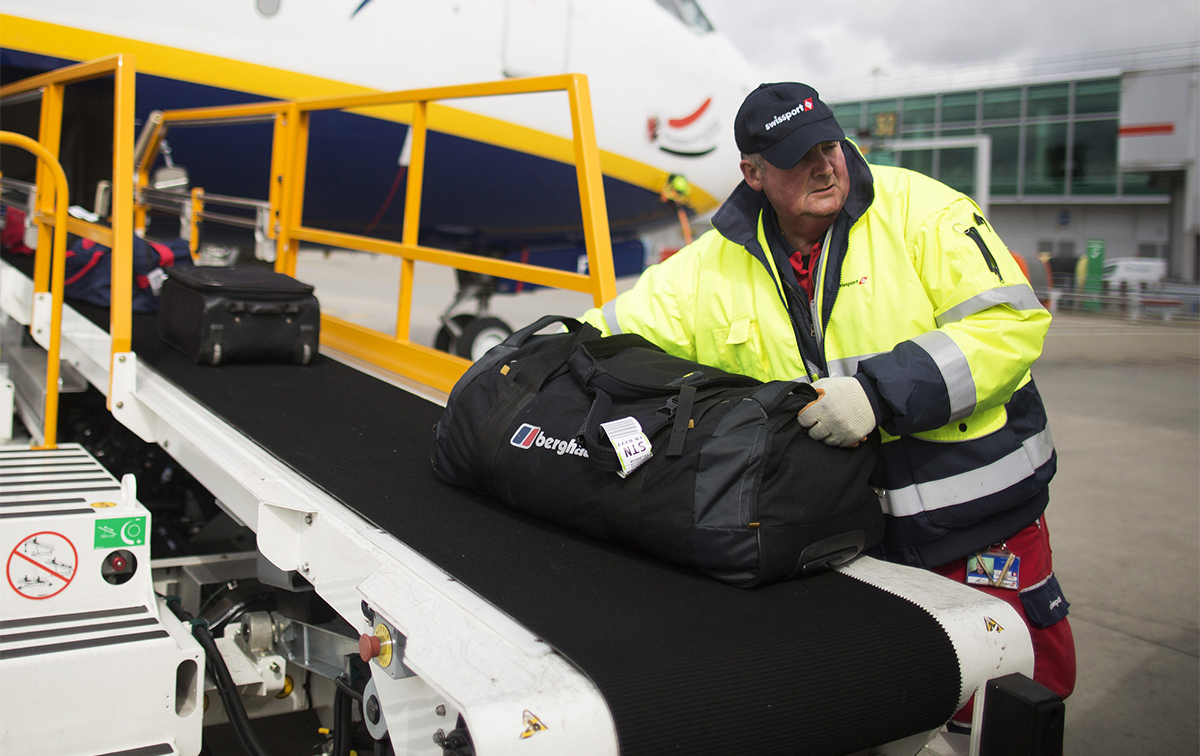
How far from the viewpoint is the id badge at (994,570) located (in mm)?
1954

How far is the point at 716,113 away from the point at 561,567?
20.6 ft

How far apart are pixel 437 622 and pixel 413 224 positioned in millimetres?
2587

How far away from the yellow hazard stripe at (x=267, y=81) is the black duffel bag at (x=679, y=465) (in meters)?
3.87

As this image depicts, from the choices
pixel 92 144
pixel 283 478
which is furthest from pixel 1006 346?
pixel 92 144

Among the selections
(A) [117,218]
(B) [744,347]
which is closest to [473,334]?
(A) [117,218]

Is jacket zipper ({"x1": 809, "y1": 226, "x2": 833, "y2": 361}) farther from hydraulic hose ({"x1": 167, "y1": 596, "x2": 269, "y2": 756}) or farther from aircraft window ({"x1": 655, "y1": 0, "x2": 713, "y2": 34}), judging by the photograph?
aircraft window ({"x1": 655, "y1": 0, "x2": 713, "y2": 34})

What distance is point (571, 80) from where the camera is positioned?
2.90 m

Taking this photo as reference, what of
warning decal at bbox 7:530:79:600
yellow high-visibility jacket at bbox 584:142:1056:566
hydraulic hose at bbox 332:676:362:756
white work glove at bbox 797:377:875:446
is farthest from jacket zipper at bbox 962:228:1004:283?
warning decal at bbox 7:530:79:600

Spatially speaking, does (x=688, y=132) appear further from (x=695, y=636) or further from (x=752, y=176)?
(x=695, y=636)

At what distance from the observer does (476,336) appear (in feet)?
21.5

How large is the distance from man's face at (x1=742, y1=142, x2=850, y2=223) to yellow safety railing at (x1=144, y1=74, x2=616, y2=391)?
2.88 ft

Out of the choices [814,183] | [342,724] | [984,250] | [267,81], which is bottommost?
[342,724]

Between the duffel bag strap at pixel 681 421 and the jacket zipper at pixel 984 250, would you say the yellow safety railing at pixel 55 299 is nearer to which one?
the duffel bag strap at pixel 681 421

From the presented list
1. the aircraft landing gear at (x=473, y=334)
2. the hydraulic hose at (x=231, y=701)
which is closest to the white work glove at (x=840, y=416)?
the hydraulic hose at (x=231, y=701)
